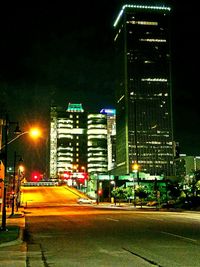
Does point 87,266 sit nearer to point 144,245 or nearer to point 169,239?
point 144,245

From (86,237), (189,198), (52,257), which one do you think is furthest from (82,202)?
(52,257)

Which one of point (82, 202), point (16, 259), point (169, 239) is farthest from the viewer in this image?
point (82, 202)

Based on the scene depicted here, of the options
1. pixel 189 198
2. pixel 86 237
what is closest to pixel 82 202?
pixel 189 198

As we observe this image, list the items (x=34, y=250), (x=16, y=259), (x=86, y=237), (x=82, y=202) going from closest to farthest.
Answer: (x=16, y=259), (x=34, y=250), (x=86, y=237), (x=82, y=202)

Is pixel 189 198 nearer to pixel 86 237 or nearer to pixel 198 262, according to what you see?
pixel 86 237

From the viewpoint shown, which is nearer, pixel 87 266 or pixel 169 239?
pixel 87 266

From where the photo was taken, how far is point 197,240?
16.9 m

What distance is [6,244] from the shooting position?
53.1 ft

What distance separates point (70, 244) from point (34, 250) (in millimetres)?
1867

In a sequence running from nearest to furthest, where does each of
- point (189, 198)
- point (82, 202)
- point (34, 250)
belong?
point (34, 250) → point (189, 198) → point (82, 202)

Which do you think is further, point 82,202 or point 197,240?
point 82,202

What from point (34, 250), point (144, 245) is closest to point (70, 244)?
point (34, 250)

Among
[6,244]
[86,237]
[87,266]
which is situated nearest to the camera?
[87,266]

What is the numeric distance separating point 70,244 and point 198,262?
6220 mm
